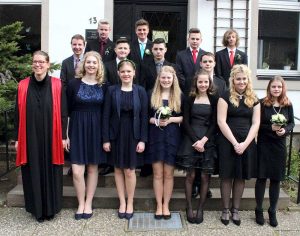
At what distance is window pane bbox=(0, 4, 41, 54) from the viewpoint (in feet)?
27.0

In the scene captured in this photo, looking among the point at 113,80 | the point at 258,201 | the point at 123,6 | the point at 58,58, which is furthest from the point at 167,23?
the point at 258,201

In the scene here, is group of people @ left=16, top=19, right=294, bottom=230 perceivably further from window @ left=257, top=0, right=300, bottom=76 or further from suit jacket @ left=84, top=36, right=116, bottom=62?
window @ left=257, top=0, right=300, bottom=76

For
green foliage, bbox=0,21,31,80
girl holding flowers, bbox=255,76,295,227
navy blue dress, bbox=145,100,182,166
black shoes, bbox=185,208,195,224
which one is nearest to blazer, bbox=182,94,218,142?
navy blue dress, bbox=145,100,182,166

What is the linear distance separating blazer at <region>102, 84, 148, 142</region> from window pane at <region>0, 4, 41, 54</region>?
3.84m

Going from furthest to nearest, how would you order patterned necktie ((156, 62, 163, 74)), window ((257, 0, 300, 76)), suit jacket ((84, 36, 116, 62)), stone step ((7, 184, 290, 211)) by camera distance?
window ((257, 0, 300, 76)) → suit jacket ((84, 36, 116, 62)) → patterned necktie ((156, 62, 163, 74)) → stone step ((7, 184, 290, 211))

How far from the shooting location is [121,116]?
4.95 m

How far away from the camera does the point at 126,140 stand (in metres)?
4.94

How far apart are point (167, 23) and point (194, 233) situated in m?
4.63

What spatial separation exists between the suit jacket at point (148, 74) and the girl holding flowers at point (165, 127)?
59 centimetres

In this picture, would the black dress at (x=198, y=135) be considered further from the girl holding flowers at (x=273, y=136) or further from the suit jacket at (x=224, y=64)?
the suit jacket at (x=224, y=64)

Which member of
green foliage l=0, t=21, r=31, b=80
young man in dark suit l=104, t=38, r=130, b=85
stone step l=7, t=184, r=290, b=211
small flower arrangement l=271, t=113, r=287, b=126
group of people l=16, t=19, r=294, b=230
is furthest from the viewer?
green foliage l=0, t=21, r=31, b=80

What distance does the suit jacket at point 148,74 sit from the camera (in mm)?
5570

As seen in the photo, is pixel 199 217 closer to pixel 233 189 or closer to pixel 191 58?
pixel 233 189

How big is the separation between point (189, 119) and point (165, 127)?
289 mm
